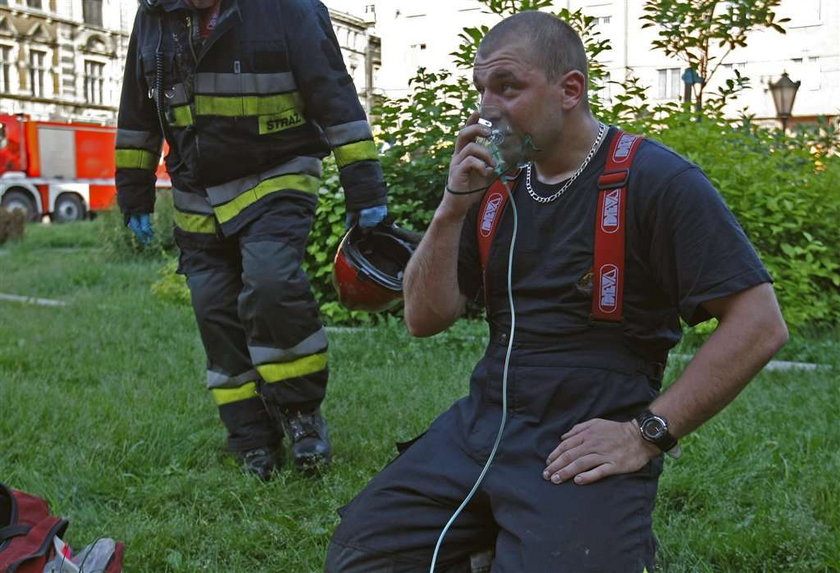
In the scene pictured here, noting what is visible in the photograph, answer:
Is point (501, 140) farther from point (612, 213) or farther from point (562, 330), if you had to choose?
point (562, 330)

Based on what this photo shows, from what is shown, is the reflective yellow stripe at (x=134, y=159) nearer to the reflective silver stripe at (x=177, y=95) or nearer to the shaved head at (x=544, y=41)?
the reflective silver stripe at (x=177, y=95)

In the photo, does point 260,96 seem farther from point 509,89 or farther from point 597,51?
point 597,51

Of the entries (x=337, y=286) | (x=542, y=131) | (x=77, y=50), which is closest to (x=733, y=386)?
(x=542, y=131)

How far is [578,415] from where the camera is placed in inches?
87.4

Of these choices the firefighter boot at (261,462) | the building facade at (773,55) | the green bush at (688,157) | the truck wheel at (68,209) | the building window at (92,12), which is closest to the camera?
the firefighter boot at (261,462)

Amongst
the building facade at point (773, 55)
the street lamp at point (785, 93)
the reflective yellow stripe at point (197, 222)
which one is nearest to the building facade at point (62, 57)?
the building facade at point (773, 55)

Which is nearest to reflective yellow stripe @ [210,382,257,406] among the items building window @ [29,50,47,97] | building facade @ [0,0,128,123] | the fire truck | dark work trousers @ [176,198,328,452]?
dark work trousers @ [176,198,328,452]

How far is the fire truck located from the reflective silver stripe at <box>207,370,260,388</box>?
80.4 ft

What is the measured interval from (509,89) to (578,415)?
2.46 feet

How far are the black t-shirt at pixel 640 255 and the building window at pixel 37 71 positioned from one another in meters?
45.1

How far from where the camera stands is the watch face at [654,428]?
2.09 metres

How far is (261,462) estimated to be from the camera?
392 cm

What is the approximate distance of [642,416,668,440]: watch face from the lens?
82.3 inches

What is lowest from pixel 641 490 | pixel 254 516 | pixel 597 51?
pixel 254 516
